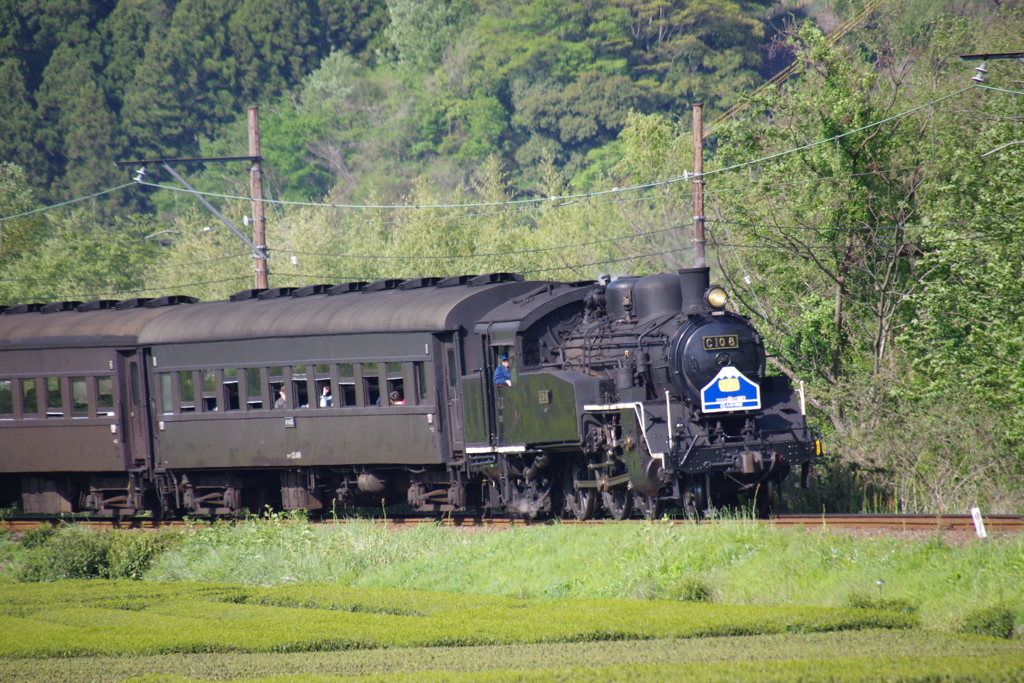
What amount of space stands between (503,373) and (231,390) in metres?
6.20

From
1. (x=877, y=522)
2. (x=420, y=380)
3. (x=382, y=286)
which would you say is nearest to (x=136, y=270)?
(x=382, y=286)

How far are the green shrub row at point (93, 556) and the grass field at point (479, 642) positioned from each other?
4121 mm

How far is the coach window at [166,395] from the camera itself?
2200 centimetres

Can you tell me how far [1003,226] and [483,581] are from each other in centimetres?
1085

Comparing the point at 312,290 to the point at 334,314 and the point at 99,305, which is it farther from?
the point at 99,305

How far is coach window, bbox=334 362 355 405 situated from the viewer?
19.7m

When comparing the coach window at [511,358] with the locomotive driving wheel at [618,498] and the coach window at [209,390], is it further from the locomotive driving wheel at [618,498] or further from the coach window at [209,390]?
the coach window at [209,390]

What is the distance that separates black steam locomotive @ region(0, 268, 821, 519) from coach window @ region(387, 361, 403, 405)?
0.12ft

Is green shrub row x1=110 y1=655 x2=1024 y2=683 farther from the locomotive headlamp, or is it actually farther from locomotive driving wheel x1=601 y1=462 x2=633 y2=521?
the locomotive headlamp

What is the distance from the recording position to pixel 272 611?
13.5m

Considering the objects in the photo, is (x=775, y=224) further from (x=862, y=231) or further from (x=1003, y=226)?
(x=1003, y=226)

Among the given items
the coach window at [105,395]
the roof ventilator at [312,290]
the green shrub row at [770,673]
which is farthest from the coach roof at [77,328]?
the green shrub row at [770,673]

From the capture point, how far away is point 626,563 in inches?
553

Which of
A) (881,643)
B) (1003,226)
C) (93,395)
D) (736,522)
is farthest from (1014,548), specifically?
(93,395)
